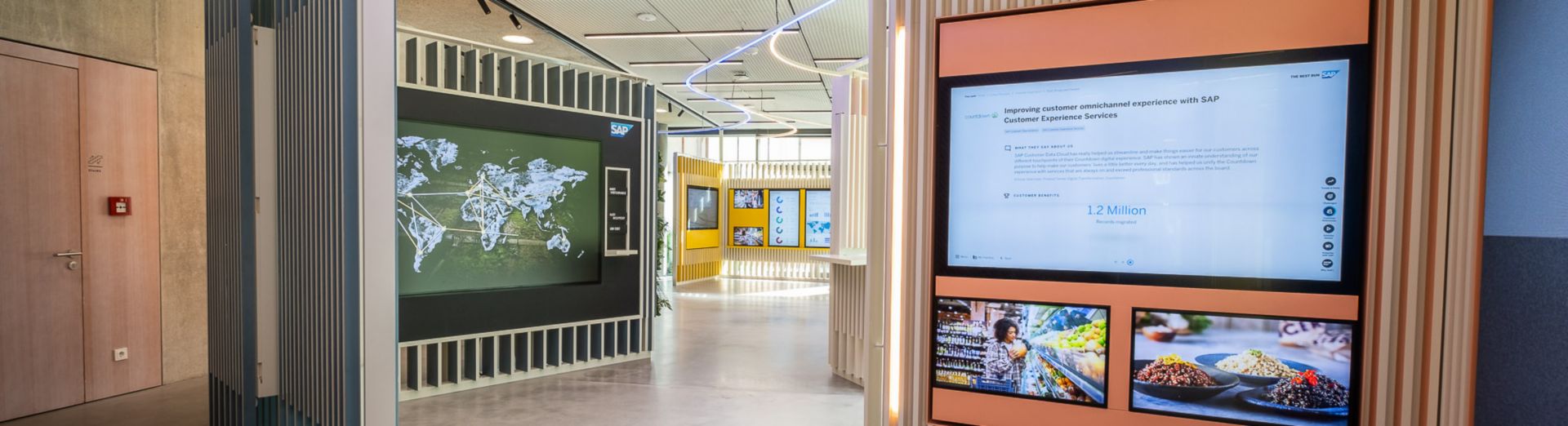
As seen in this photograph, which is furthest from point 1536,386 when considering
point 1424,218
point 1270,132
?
point 1270,132

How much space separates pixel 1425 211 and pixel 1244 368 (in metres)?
0.59

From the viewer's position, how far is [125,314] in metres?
5.27

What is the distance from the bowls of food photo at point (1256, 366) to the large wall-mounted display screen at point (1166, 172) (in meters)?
0.20

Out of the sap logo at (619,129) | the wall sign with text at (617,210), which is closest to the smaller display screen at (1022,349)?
the wall sign with text at (617,210)

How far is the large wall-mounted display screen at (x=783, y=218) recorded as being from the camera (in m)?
14.9

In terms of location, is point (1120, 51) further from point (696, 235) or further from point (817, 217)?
point (817, 217)

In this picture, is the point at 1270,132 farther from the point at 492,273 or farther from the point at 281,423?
the point at 492,273

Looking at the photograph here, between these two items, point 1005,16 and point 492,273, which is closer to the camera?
point 1005,16

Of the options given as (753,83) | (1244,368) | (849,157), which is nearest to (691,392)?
(849,157)

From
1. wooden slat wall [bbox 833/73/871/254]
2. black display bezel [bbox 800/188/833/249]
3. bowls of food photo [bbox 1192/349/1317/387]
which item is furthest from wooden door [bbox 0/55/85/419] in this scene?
black display bezel [bbox 800/188/833/249]

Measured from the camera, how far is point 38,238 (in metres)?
4.74

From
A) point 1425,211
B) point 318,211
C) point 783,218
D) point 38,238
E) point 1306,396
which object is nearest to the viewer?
point 1425,211

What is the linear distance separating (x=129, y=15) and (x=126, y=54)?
0.95 ft

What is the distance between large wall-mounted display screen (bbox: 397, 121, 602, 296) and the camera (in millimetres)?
5297
